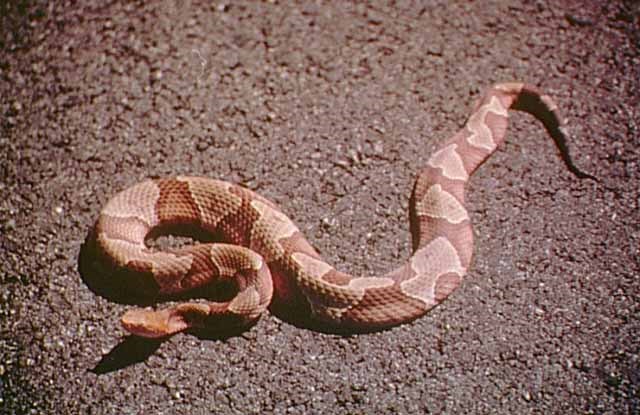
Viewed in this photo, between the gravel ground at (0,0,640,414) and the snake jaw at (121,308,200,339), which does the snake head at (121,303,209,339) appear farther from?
the gravel ground at (0,0,640,414)

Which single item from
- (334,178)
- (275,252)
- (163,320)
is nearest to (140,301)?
(163,320)

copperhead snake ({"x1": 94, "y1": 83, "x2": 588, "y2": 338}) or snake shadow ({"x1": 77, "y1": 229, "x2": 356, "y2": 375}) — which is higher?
copperhead snake ({"x1": 94, "y1": 83, "x2": 588, "y2": 338})

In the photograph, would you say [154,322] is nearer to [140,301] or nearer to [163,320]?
[163,320]

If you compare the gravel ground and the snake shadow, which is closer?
the gravel ground

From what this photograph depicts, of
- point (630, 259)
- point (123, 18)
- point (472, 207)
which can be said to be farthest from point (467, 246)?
point (123, 18)

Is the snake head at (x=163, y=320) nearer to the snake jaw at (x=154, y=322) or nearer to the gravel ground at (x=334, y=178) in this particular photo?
the snake jaw at (x=154, y=322)

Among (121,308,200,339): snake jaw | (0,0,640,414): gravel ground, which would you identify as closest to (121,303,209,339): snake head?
(121,308,200,339): snake jaw

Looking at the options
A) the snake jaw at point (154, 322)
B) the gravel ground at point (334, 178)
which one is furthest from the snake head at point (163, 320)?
the gravel ground at point (334, 178)
